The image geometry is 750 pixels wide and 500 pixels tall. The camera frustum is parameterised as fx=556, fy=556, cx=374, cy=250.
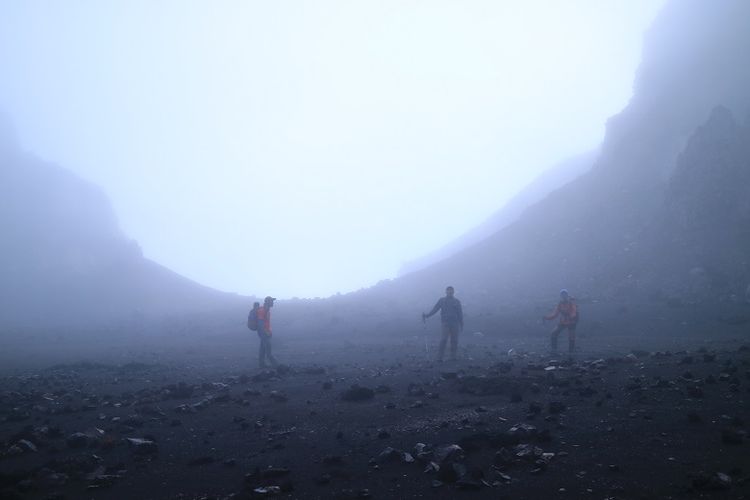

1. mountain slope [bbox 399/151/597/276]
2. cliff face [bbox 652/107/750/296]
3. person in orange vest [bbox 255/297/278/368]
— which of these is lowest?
person in orange vest [bbox 255/297/278/368]

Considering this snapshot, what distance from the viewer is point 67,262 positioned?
118 meters

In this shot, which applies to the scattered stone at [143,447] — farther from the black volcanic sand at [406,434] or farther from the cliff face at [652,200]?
the cliff face at [652,200]

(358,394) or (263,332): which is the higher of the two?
(263,332)

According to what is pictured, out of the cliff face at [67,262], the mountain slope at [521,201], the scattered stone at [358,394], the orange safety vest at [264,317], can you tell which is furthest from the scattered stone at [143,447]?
the mountain slope at [521,201]

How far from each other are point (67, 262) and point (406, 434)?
12741 centimetres

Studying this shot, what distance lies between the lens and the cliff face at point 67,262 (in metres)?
97.8

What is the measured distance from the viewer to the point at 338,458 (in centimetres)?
834

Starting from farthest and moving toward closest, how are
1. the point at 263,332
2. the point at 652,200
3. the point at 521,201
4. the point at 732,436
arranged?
the point at 521,201, the point at 652,200, the point at 263,332, the point at 732,436

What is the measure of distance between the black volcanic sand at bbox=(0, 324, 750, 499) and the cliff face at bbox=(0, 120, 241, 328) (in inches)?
2599

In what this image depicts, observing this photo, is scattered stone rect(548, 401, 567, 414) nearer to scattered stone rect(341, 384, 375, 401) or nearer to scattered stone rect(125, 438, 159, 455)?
scattered stone rect(341, 384, 375, 401)

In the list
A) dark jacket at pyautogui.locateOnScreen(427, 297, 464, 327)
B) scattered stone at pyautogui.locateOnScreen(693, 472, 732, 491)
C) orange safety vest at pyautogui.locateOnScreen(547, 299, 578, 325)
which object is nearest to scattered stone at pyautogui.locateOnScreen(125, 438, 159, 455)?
scattered stone at pyautogui.locateOnScreen(693, 472, 732, 491)

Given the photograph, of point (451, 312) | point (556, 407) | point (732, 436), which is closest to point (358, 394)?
point (556, 407)

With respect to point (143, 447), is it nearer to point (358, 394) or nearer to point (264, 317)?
point (358, 394)

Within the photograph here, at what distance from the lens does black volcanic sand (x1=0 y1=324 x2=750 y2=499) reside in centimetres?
717
